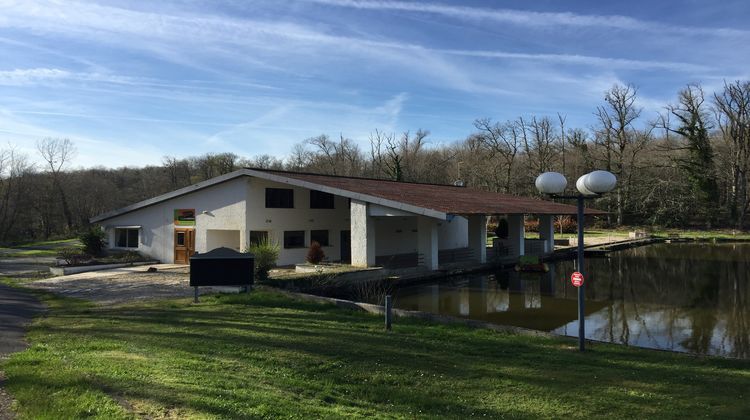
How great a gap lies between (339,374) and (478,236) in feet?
65.1

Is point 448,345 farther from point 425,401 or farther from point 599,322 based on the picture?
point 599,322

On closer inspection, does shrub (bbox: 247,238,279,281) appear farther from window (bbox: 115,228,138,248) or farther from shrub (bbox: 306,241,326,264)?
window (bbox: 115,228,138,248)

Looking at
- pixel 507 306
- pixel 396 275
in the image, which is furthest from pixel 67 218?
pixel 507 306

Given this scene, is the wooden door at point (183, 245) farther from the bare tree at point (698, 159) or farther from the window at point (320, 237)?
the bare tree at point (698, 159)

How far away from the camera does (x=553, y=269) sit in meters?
25.1

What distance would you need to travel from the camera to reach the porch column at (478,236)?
2554cm

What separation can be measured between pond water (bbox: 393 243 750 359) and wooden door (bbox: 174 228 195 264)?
1127 cm

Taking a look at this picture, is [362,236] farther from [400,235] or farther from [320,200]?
[400,235]

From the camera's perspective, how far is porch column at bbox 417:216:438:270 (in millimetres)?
21609

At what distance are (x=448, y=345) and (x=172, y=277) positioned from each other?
43.0 ft

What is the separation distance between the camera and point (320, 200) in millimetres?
25016

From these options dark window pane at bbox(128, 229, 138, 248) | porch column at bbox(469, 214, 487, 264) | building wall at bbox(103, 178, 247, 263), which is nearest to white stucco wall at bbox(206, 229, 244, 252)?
building wall at bbox(103, 178, 247, 263)

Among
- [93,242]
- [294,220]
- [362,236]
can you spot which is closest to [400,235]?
[294,220]

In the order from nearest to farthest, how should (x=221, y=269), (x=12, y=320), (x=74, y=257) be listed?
(x=12, y=320) < (x=221, y=269) < (x=74, y=257)
